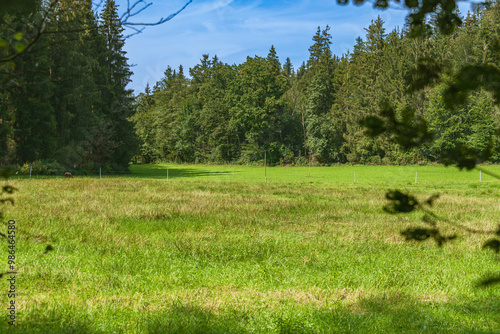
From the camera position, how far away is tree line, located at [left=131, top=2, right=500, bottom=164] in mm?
67562

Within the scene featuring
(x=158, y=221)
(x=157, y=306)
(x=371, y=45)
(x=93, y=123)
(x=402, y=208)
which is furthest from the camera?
(x=371, y=45)

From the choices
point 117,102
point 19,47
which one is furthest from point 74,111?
point 19,47

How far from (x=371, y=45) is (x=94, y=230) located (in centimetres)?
8711

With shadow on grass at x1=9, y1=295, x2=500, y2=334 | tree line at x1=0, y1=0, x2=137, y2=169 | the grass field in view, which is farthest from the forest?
shadow on grass at x1=9, y1=295, x2=500, y2=334

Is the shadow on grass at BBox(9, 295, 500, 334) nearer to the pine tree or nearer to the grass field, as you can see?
the grass field

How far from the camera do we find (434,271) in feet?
24.1

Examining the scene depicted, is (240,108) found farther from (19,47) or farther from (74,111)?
(19,47)

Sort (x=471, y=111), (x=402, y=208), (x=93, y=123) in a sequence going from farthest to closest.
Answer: (x=471, y=111) → (x=93, y=123) → (x=402, y=208)

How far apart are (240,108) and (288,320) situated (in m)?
85.3

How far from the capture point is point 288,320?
4.97m

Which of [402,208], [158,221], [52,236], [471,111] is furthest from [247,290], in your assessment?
A: [471,111]

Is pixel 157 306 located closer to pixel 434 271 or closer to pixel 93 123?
pixel 434 271

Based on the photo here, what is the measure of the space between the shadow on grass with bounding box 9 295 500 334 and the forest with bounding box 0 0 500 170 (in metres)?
28.4

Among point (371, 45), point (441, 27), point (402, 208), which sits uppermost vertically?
point (371, 45)
